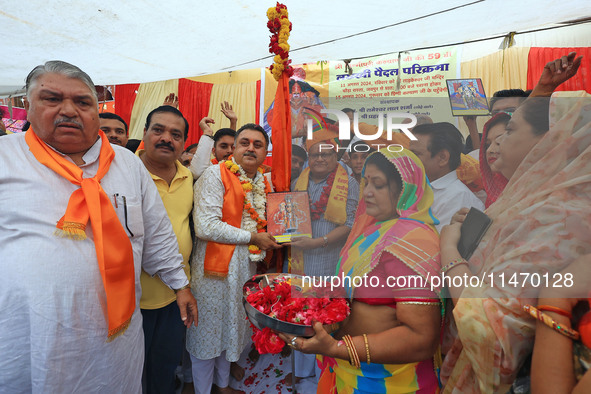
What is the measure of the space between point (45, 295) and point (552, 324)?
65.7 inches

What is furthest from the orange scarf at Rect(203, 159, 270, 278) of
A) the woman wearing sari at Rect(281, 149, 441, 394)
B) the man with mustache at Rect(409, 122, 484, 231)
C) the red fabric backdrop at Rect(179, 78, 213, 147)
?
the red fabric backdrop at Rect(179, 78, 213, 147)

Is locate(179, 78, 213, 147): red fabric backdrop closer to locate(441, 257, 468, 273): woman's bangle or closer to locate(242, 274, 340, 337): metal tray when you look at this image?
Answer: locate(242, 274, 340, 337): metal tray

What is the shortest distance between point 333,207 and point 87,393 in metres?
1.35

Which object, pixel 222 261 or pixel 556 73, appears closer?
pixel 556 73

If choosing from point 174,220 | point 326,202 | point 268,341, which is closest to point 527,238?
point 326,202

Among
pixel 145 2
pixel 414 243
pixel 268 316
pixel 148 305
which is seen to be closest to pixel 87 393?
pixel 148 305

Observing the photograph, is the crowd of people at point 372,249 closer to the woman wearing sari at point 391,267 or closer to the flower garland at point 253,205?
the woman wearing sari at point 391,267

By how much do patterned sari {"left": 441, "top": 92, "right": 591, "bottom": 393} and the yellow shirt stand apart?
1685mm

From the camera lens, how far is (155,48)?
99.6 inches

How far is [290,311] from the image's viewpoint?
1.04 m

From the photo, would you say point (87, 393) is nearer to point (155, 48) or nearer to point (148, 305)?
point (148, 305)

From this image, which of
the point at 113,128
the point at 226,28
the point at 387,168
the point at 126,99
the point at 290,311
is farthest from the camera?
the point at 126,99

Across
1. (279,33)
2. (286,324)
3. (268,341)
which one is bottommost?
(268,341)

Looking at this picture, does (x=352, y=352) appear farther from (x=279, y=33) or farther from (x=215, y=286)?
(x=279, y=33)
